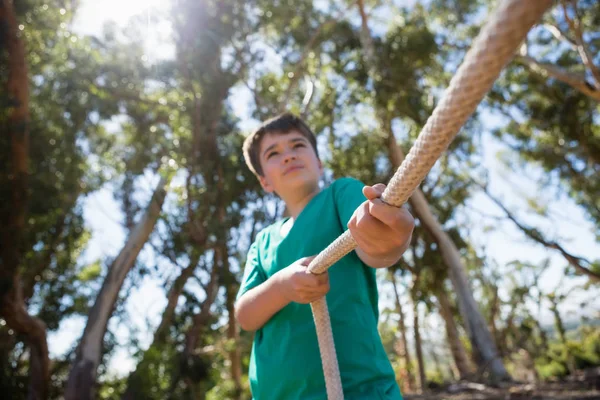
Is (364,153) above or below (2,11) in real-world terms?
below

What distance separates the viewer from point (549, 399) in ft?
14.1

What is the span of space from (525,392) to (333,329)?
15.1 ft

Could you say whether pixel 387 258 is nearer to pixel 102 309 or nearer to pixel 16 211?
pixel 102 309

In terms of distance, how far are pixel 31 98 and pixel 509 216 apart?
6940mm

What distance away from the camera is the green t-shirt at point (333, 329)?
1.08 meters

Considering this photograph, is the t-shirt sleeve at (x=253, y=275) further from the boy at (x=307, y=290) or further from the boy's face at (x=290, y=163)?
the boy's face at (x=290, y=163)

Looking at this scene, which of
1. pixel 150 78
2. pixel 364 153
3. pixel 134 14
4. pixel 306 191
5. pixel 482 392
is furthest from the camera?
pixel 364 153

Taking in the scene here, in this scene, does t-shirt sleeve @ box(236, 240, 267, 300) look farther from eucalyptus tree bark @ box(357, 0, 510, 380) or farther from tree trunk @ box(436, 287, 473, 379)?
tree trunk @ box(436, 287, 473, 379)

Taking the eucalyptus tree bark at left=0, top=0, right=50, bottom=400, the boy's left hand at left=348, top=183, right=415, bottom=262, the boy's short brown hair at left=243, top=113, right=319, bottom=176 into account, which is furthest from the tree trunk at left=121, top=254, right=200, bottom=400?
the boy's left hand at left=348, top=183, right=415, bottom=262

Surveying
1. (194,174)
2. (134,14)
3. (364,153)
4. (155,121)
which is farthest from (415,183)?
(155,121)

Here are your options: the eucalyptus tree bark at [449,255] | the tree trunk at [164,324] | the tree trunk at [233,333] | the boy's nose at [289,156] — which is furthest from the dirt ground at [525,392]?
the boy's nose at [289,156]

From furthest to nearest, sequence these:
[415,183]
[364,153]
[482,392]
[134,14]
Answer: [364,153], [134,14], [482,392], [415,183]

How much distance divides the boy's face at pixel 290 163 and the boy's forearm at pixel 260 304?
0.33 metres

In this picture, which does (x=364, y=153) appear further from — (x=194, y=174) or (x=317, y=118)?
(x=194, y=174)
